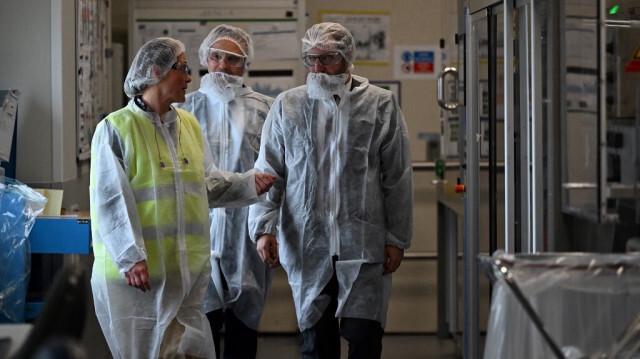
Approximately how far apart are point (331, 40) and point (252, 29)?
1.88 metres

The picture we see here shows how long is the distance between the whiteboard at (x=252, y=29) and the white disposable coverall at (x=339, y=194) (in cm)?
180

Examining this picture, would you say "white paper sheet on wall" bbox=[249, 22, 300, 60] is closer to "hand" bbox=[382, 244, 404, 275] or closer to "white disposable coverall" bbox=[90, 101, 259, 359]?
"hand" bbox=[382, 244, 404, 275]

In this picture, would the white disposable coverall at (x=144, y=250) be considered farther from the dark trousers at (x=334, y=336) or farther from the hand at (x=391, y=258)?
the hand at (x=391, y=258)

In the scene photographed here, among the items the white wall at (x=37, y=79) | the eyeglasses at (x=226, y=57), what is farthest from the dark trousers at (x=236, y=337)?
the eyeglasses at (x=226, y=57)

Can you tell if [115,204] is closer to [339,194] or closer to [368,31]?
[339,194]

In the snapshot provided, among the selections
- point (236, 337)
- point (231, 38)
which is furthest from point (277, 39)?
point (236, 337)

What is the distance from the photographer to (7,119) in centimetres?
422

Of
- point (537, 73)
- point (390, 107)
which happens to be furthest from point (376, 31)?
point (537, 73)

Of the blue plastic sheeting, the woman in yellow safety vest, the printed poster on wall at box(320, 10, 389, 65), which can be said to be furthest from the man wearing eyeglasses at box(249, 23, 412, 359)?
the printed poster on wall at box(320, 10, 389, 65)

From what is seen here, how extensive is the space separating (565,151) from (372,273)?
34.7 inches

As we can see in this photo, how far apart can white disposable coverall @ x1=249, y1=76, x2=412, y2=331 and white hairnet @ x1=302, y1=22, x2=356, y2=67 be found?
0.13m

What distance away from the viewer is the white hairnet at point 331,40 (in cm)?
375

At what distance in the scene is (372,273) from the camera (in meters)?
3.68

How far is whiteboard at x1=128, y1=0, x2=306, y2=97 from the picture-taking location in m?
5.58
